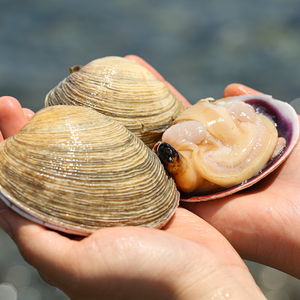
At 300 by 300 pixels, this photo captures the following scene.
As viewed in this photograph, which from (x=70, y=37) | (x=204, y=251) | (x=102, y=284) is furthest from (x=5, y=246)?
(x=70, y=37)

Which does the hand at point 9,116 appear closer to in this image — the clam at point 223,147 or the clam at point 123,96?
the clam at point 123,96

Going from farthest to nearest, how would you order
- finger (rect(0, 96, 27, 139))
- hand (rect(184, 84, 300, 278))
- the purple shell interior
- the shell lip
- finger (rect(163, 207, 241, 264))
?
finger (rect(0, 96, 27, 139)) → the purple shell interior → hand (rect(184, 84, 300, 278)) → finger (rect(163, 207, 241, 264)) → the shell lip

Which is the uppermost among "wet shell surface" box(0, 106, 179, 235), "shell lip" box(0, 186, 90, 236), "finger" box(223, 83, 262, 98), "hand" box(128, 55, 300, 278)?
"finger" box(223, 83, 262, 98)

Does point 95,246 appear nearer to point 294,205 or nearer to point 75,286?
point 75,286

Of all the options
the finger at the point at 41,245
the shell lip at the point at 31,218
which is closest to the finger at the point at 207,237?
the shell lip at the point at 31,218

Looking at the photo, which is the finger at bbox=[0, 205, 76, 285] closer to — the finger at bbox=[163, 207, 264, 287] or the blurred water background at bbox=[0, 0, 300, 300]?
the finger at bbox=[163, 207, 264, 287]

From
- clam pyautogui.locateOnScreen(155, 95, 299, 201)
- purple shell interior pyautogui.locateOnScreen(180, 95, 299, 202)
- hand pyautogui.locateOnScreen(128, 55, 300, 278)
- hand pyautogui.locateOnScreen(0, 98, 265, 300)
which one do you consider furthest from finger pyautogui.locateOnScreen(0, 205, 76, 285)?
hand pyautogui.locateOnScreen(128, 55, 300, 278)

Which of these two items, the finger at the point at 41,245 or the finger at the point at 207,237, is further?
the finger at the point at 207,237
